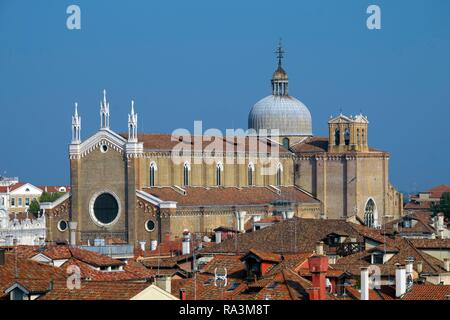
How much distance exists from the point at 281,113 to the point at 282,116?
209 millimetres

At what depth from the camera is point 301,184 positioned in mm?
83375

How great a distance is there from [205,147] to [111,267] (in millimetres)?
44041

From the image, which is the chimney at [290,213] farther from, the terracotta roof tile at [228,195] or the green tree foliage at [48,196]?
the green tree foliage at [48,196]

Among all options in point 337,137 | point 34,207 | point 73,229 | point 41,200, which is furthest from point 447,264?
point 41,200

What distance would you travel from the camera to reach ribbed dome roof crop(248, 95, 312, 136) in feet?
287

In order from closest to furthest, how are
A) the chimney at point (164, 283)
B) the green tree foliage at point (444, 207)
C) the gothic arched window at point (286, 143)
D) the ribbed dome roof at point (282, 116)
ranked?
the chimney at point (164, 283) < the green tree foliage at point (444, 207) < the gothic arched window at point (286, 143) < the ribbed dome roof at point (282, 116)

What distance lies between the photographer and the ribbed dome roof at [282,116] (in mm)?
87562

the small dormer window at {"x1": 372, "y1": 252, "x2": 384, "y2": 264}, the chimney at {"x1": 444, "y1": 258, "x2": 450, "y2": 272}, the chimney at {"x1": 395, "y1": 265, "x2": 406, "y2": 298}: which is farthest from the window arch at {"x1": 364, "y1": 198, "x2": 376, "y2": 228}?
the chimney at {"x1": 395, "y1": 265, "x2": 406, "y2": 298}

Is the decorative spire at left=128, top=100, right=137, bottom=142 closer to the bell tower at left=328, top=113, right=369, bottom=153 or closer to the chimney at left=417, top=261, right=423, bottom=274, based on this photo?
the bell tower at left=328, top=113, right=369, bottom=153

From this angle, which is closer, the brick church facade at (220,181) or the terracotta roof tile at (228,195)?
the brick church facade at (220,181)

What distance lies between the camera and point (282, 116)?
8812 centimetres

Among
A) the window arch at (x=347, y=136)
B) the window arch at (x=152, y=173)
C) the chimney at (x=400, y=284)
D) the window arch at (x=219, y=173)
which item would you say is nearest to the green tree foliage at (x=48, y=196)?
the window arch at (x=347, y=136)

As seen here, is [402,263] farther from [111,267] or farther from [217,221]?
[217,221]
